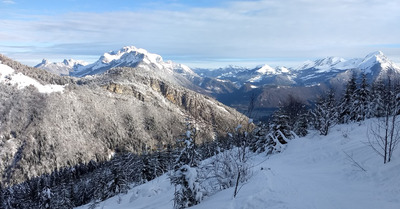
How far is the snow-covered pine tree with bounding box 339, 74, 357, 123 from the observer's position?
107ft

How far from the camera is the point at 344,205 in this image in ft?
22.8

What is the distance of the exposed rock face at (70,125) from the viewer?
10619 cm

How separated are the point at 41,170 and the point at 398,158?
125 m

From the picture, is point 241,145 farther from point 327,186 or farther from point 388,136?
point 388,136

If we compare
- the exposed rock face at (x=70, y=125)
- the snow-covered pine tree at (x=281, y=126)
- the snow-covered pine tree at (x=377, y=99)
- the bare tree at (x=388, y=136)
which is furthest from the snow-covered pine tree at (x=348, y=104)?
the exposed rock face at (x=70, y=125)

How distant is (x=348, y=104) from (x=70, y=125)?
134846mm

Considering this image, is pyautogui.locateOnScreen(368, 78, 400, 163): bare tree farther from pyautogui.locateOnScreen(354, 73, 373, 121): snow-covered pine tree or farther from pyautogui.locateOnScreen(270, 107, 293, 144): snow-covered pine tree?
pyautogui.locateOnScreen(354, 73, 373, 121): snow-covered pine tree

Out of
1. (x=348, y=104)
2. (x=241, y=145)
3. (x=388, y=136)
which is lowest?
(x=348, y=104)

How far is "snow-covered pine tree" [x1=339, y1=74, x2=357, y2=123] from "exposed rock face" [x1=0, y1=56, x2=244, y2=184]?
218ft

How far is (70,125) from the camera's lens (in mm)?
129000

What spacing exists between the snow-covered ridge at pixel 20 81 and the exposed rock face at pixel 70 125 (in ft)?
14.3

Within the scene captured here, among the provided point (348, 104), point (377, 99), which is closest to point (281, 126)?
point (348, 104)

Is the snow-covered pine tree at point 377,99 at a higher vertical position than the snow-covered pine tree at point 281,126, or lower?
higher

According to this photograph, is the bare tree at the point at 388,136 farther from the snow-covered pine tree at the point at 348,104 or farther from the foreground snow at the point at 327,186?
the snow-covered pine tree at the point at 348,104
